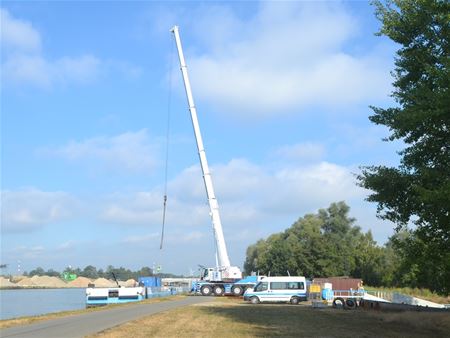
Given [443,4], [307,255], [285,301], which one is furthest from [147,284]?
[443,4]

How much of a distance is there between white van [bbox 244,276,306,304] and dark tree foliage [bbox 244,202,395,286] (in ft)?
129

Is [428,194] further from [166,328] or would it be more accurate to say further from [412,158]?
[166,328]

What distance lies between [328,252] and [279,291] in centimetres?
5153

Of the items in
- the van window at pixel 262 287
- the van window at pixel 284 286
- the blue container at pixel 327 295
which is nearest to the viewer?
the van window at pixel 284 286

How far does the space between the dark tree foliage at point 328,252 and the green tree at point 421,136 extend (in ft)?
206

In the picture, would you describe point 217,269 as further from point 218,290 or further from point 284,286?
point 284,286

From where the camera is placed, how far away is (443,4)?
17.4m

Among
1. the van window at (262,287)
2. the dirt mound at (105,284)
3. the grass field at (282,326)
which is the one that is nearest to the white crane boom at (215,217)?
the van window at (262,287)

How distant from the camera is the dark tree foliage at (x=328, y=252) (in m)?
91.2

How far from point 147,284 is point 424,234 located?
49.5m

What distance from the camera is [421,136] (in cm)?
2028

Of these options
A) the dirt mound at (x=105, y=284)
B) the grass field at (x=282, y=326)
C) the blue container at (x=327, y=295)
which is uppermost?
the dirt mound at (x=105, y=284)

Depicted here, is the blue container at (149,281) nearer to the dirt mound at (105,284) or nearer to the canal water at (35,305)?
the dirt mound at (105,284)

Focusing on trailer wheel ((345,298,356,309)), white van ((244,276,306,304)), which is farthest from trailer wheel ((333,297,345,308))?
white van ((244,276,306,304))
